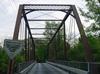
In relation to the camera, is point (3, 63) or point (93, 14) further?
point (3, 63)

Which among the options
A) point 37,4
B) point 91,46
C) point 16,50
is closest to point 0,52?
point 37,4

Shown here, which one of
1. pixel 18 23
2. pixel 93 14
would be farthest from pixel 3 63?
pixel 93 14

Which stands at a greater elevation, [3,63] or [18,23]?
[18,23]

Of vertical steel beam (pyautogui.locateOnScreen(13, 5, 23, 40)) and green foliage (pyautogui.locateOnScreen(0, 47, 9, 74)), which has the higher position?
vertical steel beam (pyautogui.locateOnScreen(13, 5, 23, 40))

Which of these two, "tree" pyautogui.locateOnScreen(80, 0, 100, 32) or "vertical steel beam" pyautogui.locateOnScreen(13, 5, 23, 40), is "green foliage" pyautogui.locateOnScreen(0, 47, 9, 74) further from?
"tree" pyautogui.locateOnScreen(80, 0, 100, 32)

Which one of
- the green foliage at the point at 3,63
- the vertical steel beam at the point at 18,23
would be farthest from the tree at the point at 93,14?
the green foliage at the point at 3,63

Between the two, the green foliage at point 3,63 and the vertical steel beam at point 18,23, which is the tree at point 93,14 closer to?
the vertical steel beam at point 18,23

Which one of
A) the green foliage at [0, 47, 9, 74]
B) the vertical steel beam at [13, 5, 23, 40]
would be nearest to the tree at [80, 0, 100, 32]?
the vertical steel beam at [13, 5, 23, 40]

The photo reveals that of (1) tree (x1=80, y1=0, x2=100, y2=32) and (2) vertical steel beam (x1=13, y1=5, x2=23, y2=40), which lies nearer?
(1) tree (x1=80, y1=0, x2=100, y2=32)

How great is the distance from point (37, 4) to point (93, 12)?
24.6 meters

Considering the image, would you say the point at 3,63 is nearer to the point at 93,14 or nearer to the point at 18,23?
the point at 18,23

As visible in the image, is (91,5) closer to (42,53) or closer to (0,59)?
(0,59)

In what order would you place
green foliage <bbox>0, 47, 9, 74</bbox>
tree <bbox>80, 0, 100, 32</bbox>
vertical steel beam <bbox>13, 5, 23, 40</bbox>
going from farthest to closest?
green foliage <bbox>0, 47, 9, 74</bbox> → vertical steel beam <bbox>13, 5, 23, 40</bbox> → tree <bbox>80, 0, 100, 32</bbox>

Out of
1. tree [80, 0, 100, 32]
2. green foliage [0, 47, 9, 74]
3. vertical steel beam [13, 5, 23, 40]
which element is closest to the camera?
tree [80, 0, 100, 32]
